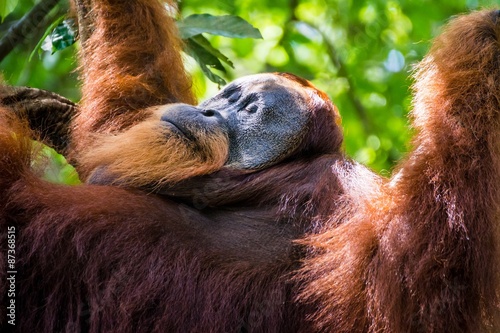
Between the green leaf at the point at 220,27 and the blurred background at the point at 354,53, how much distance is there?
1.93 meters

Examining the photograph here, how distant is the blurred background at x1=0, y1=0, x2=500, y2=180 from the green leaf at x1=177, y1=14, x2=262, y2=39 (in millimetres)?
1932

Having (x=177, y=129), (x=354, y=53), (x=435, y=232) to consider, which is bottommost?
(x=435, y=232)

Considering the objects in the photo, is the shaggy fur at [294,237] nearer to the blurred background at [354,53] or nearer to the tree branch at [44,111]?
the tree branch at [44,111]

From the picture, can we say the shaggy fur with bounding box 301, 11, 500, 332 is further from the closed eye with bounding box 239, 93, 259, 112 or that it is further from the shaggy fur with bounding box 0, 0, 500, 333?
the closed eye with bounding box 239, 93, 259, 112

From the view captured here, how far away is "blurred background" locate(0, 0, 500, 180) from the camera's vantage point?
7.22 m

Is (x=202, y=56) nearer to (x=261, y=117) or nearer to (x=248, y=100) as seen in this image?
(x=248, y=100)

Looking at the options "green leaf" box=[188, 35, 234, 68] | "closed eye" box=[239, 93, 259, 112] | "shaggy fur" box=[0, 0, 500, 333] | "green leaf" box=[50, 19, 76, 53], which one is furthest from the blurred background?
"shaggy fur" box=[0, 0, 500, 333]

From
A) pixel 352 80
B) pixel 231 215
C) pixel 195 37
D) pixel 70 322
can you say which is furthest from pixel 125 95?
pixel 352 80

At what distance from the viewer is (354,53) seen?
25.1ft

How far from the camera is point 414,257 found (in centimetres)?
305

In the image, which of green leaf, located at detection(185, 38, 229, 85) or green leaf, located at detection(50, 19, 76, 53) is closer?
green leaf, located at detection(50, 19, 76, 53)

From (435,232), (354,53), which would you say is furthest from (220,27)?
(354,53)

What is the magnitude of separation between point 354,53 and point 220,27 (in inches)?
117

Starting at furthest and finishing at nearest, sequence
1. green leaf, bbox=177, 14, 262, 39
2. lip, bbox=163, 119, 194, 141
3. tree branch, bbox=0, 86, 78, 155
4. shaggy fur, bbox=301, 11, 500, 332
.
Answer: green leaf, bbox=177, 14, 262, 39 < tree branch, bbox=0, 86, 78, 155 < lip, bbox=163, 119, 194, 141 < shaggy fur, bbox=301, 11, 500, 332
